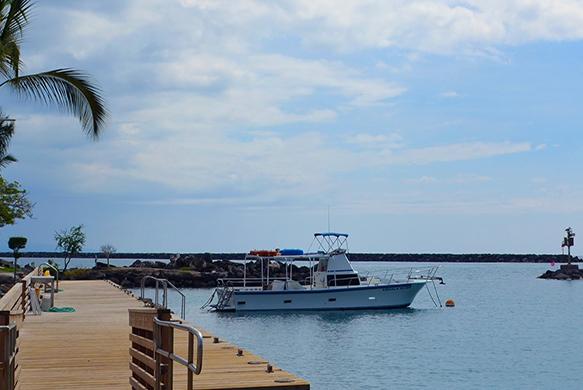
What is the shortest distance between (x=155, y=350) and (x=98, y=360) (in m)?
4.73

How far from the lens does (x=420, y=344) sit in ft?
143

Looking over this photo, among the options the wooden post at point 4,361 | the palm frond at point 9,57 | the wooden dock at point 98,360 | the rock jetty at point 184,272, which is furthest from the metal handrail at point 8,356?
the rock jetty at point 184,272

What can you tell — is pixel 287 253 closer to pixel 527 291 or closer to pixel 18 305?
pixel 18 305

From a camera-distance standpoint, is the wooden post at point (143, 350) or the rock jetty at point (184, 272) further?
the rock jetty at point (184, 272)

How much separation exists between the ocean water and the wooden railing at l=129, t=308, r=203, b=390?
19863 millimetres

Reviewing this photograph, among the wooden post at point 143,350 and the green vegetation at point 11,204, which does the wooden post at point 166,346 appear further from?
the green vegetation at point 11,204

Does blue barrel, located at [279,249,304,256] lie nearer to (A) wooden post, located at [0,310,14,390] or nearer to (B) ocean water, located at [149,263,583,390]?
(B) ocean water, located at [149,263,583,390]

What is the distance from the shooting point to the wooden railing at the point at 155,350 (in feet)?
24.9

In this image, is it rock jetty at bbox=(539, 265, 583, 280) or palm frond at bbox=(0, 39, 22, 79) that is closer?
palm frond at bbox=(0, 39, 22, 79)

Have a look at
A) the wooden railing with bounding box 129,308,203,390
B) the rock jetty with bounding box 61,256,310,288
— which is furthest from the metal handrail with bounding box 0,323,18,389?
the rock jetty with bounding box 61,256,310,288

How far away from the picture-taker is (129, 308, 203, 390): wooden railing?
7577 mm

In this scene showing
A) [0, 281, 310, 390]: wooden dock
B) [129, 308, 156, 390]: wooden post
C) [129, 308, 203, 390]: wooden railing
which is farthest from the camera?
[0, 281, 310, 390]: wooden dock

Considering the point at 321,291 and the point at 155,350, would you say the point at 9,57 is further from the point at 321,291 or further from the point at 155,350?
the point at 321,291

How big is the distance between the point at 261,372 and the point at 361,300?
4421 centimetres
